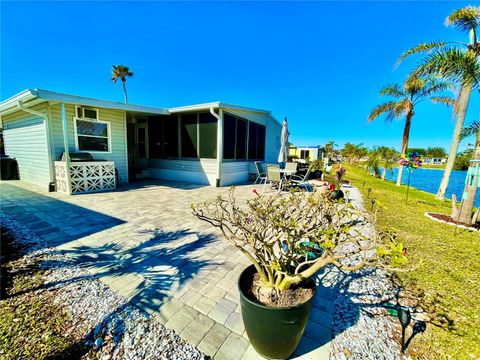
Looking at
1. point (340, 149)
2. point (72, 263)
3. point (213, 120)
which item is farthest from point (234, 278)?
point (340, 149)

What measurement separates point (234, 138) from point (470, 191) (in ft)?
24.3

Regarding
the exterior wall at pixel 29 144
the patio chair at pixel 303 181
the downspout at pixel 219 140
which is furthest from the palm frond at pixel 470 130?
the exterior wall at pixel 29 144

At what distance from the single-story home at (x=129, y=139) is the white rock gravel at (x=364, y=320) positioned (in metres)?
6.37

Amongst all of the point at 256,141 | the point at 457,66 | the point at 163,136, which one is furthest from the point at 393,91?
the point at 163,136

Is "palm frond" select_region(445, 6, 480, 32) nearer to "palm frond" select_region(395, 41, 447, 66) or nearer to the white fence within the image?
"palm frond" select_region(395, 41, 447, 66)

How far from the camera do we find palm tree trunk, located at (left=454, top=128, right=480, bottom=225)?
440 centimetres

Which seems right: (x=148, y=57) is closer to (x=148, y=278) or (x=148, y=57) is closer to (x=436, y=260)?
(x=148, y=278)

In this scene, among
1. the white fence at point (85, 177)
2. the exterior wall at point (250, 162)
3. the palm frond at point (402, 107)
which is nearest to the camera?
the white fence at point (85, 177)

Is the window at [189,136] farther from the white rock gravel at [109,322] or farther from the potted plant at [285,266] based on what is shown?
the potted plant at [285,266]

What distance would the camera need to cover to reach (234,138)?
8758 millimetres

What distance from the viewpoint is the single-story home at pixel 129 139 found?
6383 millimetres

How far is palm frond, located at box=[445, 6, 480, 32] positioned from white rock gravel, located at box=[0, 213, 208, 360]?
35.9ft

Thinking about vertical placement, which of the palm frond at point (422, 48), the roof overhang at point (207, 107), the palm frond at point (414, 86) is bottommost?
the roof overhang at point (207, 107)

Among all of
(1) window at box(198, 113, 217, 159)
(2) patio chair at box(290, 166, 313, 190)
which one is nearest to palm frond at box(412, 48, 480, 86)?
(2) patio chair at box(290, 166, 313, 190)
